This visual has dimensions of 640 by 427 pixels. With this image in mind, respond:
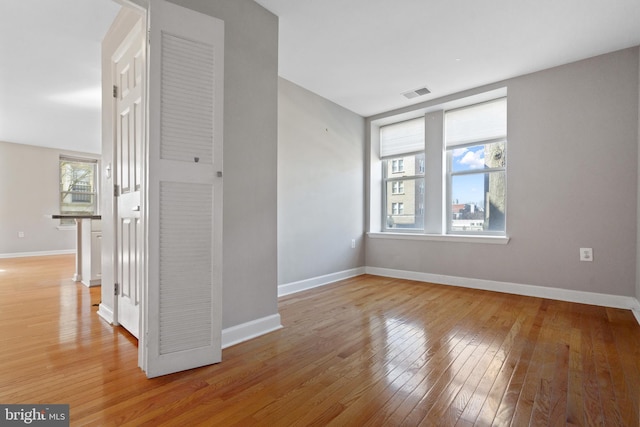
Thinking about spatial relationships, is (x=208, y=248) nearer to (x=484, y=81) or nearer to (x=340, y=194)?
(x=340, y=194)

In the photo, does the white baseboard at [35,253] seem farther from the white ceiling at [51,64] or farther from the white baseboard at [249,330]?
the white baseboard at [249,330]

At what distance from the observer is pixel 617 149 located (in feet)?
9.65

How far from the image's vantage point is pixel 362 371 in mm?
1760

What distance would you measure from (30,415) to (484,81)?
4632mm

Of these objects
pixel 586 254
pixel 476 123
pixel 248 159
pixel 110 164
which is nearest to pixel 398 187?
pixel 476 123

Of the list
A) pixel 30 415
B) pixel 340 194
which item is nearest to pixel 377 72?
pixel 340 194

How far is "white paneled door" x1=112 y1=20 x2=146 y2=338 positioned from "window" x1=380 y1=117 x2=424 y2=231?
3.58 meters

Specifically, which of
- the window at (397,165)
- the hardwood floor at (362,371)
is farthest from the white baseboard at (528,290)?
the window at (397,165)

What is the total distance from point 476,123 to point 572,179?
4.20 ft

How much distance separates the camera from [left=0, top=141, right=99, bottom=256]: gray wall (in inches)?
258

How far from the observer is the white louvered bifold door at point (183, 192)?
1.71 m

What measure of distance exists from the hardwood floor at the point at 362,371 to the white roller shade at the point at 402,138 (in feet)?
8.28

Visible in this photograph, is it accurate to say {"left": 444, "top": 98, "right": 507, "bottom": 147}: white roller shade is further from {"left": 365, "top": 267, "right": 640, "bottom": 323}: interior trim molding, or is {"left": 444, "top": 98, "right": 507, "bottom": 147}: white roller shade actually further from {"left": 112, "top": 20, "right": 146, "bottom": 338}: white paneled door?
{"left": 112, "top": 20, "right": 146, "bottom": 338}: white paneled door

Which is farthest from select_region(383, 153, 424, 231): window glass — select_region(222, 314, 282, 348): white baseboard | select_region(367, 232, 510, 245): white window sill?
select_region(222, 314, 282, 348): white baseboard
